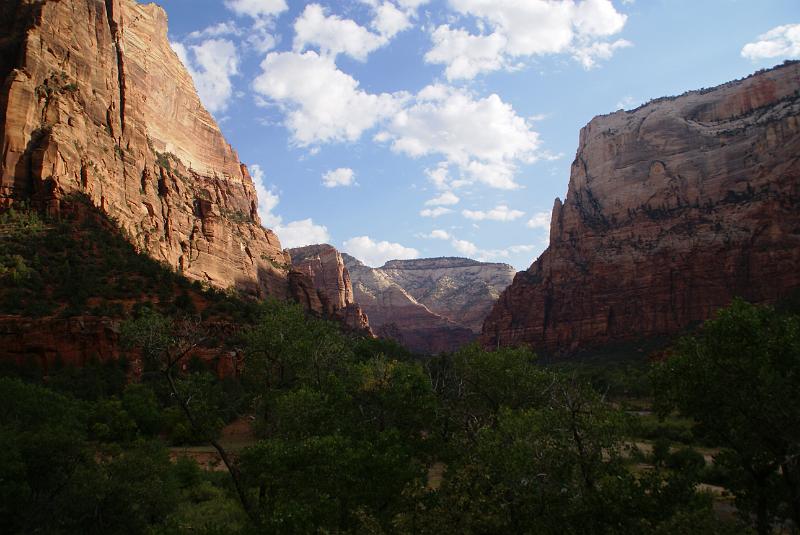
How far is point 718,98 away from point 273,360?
407 feet

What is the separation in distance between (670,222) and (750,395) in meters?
105

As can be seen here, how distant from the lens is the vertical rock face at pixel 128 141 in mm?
53438

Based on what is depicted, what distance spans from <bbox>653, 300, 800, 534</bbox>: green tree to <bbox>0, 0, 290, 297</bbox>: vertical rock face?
184 feet

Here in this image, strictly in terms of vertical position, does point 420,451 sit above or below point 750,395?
below

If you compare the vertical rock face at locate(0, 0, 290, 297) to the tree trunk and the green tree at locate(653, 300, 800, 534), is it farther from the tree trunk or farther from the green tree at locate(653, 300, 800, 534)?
the green tree at locate(653, 300, 800, 534)

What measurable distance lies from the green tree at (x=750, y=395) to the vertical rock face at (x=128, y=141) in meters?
56.1

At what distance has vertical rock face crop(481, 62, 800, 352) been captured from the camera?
89.6 metres

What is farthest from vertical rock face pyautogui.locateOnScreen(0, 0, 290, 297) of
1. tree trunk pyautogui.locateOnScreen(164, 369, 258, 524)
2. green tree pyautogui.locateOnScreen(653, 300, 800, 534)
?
green tree pyautogui.locateOnScreen(653, 300, 800, 534)

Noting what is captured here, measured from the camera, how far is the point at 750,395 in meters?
12.0

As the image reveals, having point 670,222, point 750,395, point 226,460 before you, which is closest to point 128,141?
point 226,460

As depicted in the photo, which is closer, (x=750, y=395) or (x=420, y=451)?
(x=750, y=395)

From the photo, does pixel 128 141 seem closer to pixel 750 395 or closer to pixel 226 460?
pixel 226 460

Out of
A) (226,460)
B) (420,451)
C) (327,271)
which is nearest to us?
(226,460)

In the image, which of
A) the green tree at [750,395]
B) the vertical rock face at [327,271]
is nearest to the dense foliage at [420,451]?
the green tree at [750,395]
